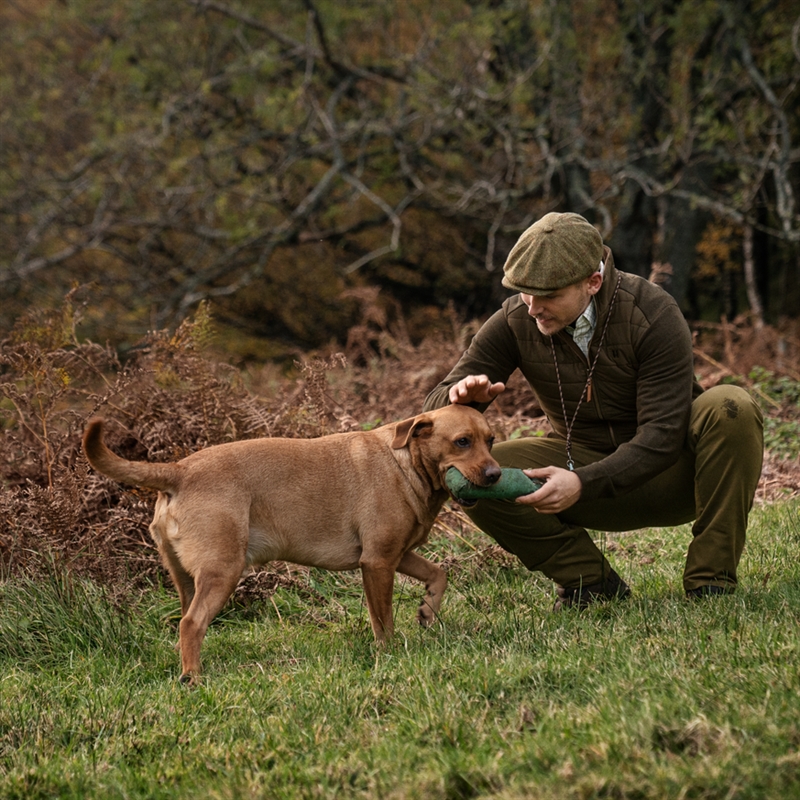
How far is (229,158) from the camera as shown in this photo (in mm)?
13641

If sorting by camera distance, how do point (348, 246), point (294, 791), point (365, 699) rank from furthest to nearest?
1. point (348, 246)
2. point (365, 699)
3. point (294, 791)

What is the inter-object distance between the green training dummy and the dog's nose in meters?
0.02

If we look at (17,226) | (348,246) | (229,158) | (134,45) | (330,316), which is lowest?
(330,316)

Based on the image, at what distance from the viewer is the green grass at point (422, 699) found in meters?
2.81

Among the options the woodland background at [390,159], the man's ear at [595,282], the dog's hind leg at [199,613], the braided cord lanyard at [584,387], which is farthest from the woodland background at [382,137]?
the dog's hind leg at [199,613]

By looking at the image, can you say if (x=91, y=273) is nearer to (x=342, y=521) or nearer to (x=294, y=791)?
(x=342, y=521)

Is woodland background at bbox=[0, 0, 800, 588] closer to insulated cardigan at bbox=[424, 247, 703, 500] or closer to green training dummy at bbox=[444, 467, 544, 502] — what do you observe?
insulated cardigan at bbox=[424, 247, 703, 500]

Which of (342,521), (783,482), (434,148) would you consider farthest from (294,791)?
(434,148)

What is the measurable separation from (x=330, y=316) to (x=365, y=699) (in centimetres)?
1475

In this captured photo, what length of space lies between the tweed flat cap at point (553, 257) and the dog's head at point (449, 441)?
0.77 m

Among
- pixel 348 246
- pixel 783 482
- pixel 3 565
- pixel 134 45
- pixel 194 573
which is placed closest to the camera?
pixel 194 573

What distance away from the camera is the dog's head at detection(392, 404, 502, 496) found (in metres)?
4.77

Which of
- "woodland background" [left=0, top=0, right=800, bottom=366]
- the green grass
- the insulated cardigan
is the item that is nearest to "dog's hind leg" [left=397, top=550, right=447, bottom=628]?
the green grass

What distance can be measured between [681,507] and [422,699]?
2234mm
